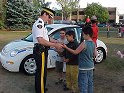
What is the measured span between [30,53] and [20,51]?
0.30m

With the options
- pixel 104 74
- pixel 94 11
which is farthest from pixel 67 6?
pixel 104 74

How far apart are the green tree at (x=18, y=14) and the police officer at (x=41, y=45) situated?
31649 mm

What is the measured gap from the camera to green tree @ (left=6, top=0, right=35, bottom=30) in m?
36.8

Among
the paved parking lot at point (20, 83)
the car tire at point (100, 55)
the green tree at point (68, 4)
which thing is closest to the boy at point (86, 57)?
the paved parking lot at point (20, 83)

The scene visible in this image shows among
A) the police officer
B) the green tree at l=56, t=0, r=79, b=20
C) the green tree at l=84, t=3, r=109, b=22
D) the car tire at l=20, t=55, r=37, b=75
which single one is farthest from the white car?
the green tree at l=84, t=3, r=109, b=22

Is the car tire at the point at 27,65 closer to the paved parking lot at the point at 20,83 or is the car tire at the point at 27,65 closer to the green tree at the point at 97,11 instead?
the paved parking lot at the point at 20,83

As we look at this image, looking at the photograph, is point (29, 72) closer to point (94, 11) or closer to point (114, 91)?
point (114, 91)

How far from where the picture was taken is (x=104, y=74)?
27.2 feet

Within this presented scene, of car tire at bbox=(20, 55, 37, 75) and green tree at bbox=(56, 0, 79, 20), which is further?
green tree at bbox=(56, 0, 79, 20)

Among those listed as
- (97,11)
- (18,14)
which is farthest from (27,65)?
(97,11)

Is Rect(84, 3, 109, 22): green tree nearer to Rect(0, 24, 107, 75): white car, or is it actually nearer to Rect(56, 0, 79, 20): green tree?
Rect(56, 0, 79, 20): green tree

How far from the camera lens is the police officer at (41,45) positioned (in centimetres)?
535

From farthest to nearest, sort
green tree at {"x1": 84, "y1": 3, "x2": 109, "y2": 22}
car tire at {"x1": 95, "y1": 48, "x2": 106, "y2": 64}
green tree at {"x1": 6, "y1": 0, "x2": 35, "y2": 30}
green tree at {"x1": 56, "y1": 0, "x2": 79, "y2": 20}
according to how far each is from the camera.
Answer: green tree at {"x1": 84, "y1": 3, "x2": 109, "y2": 22} → green tree at {"x1": 56, "y1": 0, "x2": 79, "y2": 20} → green tree at {"x1": 6, "y1": 0, "x2": 35, "y2": 30} → car tire at {"x1": 95, "y1": 48, "x2": 106, "y2": 64}

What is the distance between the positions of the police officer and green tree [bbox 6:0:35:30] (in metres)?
31.6
